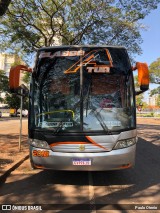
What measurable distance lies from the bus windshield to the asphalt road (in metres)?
1.29

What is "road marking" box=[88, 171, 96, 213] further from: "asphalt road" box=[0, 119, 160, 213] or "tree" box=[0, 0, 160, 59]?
"tree" box=[0, 0, 160, 59]

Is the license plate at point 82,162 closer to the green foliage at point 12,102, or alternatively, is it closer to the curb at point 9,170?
the curb at point 9,170

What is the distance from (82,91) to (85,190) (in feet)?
7.00

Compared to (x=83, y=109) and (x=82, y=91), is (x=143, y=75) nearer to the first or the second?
(x=82, y=91)

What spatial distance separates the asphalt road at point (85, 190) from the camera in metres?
5.20

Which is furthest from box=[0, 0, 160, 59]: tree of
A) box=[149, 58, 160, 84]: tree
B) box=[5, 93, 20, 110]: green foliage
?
box=[5, 93, 20, 110]: green foliage

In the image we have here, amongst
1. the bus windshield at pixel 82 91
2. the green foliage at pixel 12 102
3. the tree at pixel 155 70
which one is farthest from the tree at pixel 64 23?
the green foliage at pixel 12 102

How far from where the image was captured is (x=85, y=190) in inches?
241

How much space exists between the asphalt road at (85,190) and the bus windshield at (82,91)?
1.29 meters

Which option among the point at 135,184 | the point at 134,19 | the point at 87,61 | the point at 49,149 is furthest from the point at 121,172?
the point at 134,19

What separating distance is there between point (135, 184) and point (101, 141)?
150 cm

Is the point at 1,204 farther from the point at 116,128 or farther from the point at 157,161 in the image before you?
the point at 157,161

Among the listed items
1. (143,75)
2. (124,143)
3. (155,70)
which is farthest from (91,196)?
(155,70)

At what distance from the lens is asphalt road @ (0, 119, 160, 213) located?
17.1ft
